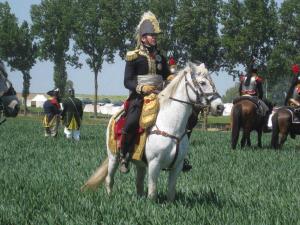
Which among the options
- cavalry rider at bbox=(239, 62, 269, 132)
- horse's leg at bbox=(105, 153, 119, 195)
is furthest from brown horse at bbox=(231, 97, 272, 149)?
horse's leg at bbox=(105, 153, 119, 195)

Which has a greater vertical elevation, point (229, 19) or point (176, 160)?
point (229, 19)

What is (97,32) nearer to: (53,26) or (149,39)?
(53,26)

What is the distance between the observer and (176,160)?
710 centimetres

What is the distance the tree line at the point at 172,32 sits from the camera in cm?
4266

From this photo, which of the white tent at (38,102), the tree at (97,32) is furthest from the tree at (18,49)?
the white tent at (38,102)

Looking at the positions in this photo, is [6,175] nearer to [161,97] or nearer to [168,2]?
[161,97]

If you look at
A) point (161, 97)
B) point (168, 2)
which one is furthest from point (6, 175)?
point (168, 2)

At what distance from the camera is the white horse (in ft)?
23.2

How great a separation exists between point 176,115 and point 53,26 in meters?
64.6

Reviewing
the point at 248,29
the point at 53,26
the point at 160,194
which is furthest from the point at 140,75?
the point at 53,26

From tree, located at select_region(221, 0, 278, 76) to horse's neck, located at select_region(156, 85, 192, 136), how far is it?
35.5 metres

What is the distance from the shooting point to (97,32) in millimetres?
62688

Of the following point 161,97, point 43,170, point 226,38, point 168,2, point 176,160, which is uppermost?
point 168,2

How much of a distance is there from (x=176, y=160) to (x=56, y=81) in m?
79.9
